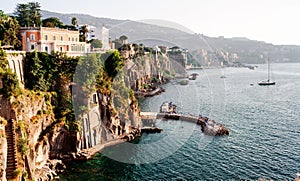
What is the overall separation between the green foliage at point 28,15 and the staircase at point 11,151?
30.7 m

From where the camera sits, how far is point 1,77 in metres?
30.9

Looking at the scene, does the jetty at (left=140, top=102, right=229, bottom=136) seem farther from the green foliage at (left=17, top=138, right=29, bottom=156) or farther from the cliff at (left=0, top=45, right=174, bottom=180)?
the green foliage at (left=17, top=138, right=29, bottom=156)

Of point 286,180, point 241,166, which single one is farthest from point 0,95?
point 286,180

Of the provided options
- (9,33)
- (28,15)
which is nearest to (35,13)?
(28,15)

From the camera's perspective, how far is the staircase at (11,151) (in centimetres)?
2758

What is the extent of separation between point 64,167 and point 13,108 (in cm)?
1033

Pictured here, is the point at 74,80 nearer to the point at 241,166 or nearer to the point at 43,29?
the point at 43,29

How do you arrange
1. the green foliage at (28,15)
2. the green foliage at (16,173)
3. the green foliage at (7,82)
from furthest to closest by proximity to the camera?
the green foliage at (28,15), the green foliage at (7,82), the green foliage at (16,173)

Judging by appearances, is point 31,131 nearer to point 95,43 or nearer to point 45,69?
point 45,69

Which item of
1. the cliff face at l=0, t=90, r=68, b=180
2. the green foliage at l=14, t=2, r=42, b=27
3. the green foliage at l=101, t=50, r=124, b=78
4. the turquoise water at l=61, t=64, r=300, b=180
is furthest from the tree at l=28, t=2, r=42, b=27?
the turquoise water at l=61, t=64, r=300, b=180

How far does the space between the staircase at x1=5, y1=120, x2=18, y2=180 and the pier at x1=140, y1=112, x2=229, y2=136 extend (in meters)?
31.5

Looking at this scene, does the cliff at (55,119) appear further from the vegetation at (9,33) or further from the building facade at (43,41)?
the vegetation at (9,33)

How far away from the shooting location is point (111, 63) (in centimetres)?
4981

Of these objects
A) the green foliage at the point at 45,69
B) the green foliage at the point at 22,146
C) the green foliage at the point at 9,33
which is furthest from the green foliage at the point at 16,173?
the green foliage at the point at 9,33
